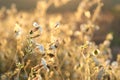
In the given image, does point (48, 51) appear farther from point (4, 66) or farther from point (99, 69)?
point (4, 66)

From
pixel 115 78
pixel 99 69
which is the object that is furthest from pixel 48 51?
pixel 115 78

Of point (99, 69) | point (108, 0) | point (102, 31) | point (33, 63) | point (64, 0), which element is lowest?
point (99, 69)

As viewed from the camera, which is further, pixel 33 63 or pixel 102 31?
pixel 102 31

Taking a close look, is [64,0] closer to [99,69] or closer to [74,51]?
[74,51]

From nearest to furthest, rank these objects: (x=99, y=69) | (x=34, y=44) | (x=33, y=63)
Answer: (x=34, y=44)
(x=99, y=69)
(x=33, y=63)

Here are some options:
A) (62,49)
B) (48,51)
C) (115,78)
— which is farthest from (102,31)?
(48,51)

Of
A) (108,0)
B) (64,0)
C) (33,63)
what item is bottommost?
(33,63)

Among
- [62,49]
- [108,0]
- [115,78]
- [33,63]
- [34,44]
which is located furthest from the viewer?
[108,0]

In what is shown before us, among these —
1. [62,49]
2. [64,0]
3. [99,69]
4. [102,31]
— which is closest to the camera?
[99,69]

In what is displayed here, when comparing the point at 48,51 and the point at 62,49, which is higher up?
the point at 62,49
